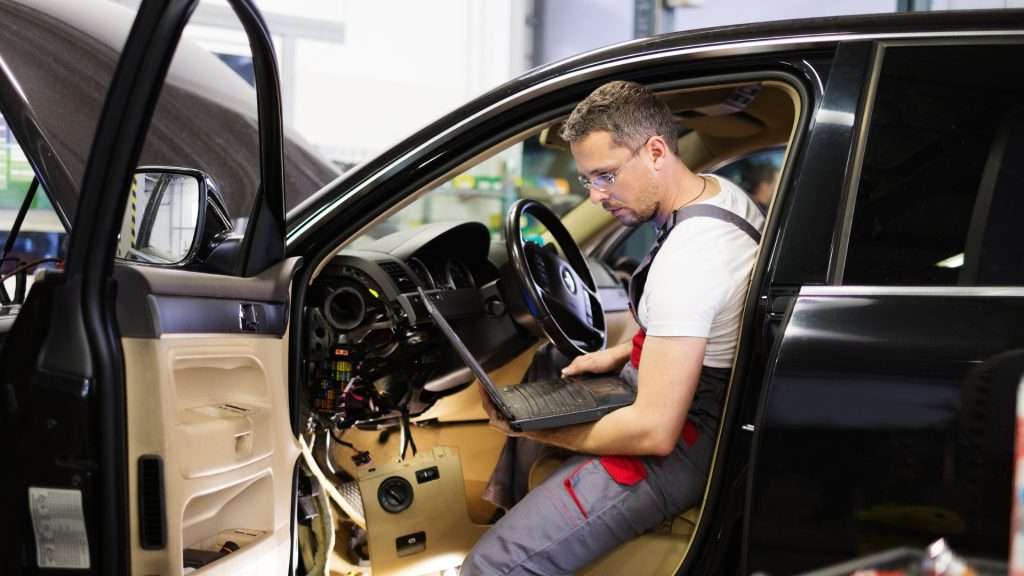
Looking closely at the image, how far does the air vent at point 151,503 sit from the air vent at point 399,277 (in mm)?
1053

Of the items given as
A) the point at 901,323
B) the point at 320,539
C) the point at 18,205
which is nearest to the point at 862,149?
the point at 901,323

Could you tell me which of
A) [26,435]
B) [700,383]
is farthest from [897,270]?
[26,435]

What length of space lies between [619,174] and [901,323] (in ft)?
2.55

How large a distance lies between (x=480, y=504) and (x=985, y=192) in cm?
168

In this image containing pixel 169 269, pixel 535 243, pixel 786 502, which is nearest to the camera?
pixel 786 502

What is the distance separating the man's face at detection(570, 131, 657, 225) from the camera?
2209 mm

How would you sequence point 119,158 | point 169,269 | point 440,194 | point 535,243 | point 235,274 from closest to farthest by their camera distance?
point 119,158, point 169,269, point 235,274, point 535,243, point 440,194

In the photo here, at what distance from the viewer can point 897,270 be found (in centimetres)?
170

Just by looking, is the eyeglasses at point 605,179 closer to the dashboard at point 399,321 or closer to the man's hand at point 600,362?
the man's hand at point 600,362

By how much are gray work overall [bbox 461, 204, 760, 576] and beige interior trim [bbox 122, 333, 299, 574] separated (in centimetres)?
47

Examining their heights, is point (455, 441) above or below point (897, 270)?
below

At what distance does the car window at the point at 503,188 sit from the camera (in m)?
7.48

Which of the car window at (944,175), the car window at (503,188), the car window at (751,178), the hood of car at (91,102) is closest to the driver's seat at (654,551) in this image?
the car window at (944,175)

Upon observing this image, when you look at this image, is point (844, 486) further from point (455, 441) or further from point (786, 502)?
point (455, 441)
